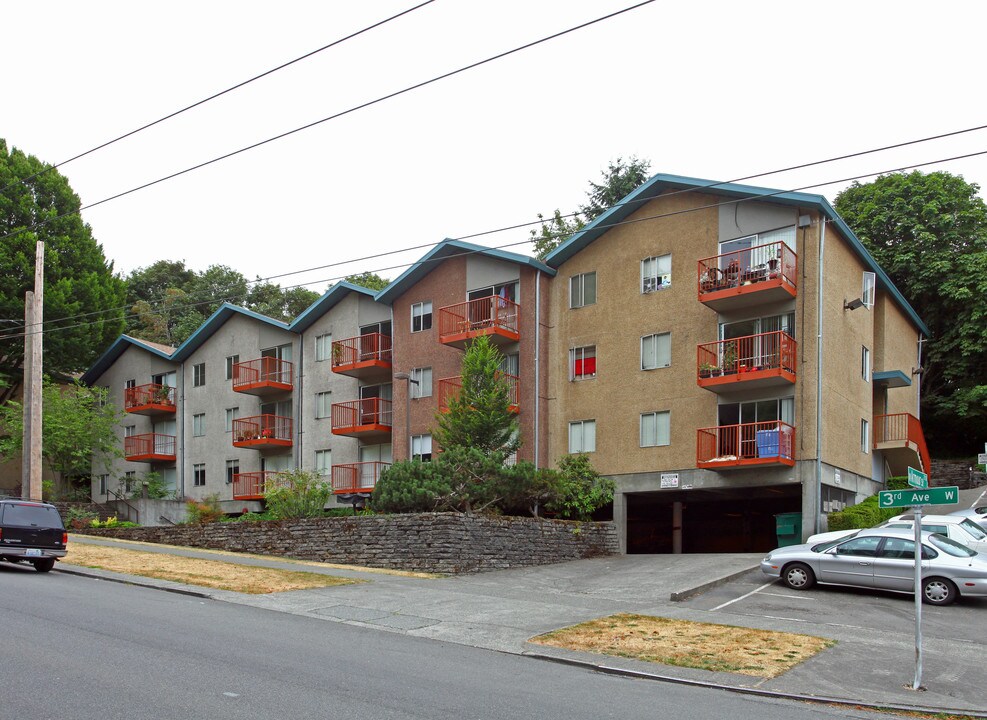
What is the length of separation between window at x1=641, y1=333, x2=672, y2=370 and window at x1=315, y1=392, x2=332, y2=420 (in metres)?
14.3

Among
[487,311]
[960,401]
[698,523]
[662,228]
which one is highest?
[662,228]

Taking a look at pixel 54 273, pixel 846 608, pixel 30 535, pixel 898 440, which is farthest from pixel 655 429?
pixel 54 273

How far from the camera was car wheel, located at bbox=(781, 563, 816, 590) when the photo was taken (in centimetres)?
2083

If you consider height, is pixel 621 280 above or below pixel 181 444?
above

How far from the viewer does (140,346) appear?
46.6 m

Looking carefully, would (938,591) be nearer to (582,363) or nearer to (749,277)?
(749,277)

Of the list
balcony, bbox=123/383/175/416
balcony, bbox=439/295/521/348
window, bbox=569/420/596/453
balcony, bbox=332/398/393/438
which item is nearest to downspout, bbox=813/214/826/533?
window, bbox=569/420/596/453

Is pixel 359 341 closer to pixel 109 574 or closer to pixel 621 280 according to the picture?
pixel 621 280

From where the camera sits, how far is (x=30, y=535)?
69.9ft

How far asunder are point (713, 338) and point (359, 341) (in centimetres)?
1465

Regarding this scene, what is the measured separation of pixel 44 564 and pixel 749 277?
1939 centimetres

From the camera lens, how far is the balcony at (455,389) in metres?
32.5

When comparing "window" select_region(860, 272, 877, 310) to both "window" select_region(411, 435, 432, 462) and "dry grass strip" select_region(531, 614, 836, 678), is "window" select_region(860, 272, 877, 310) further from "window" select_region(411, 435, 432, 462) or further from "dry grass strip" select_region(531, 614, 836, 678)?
"dry grass strip" select_region(531, 614, 836, 678)

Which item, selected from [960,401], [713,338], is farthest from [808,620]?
[960,401]
